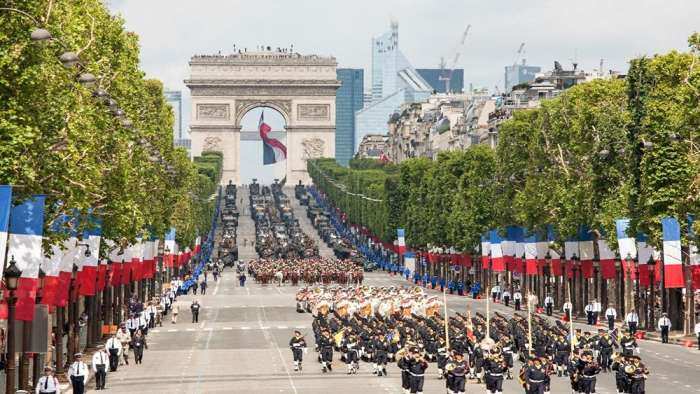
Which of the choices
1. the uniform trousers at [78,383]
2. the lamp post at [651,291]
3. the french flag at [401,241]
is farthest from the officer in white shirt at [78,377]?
the french flag at [401,241]

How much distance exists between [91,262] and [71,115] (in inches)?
633

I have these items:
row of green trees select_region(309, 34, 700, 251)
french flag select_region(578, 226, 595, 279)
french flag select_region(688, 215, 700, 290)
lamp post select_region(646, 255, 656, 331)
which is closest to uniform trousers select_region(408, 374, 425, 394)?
row of green trees select_region(309, 34, 700, 251)

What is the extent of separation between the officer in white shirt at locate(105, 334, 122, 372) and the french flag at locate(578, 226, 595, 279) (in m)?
41.4

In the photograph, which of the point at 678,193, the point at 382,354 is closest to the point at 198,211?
the point at 678,193

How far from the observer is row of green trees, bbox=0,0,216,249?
47281 mm

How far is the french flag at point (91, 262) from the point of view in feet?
230

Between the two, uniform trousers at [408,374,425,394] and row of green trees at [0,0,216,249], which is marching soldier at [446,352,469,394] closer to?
uniform trousers at [408,374,425,394]

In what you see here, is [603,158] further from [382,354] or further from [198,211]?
[198,211]

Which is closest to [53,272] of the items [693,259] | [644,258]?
[693,259]

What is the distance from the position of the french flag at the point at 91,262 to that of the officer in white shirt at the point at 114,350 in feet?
6.72

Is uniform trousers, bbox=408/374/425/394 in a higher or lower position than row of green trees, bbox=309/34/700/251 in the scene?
lower

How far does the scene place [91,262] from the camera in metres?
70.4

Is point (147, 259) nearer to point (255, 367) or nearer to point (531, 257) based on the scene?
point (531, 257)

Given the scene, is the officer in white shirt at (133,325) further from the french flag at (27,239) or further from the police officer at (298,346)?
the french flag at (27,239)
